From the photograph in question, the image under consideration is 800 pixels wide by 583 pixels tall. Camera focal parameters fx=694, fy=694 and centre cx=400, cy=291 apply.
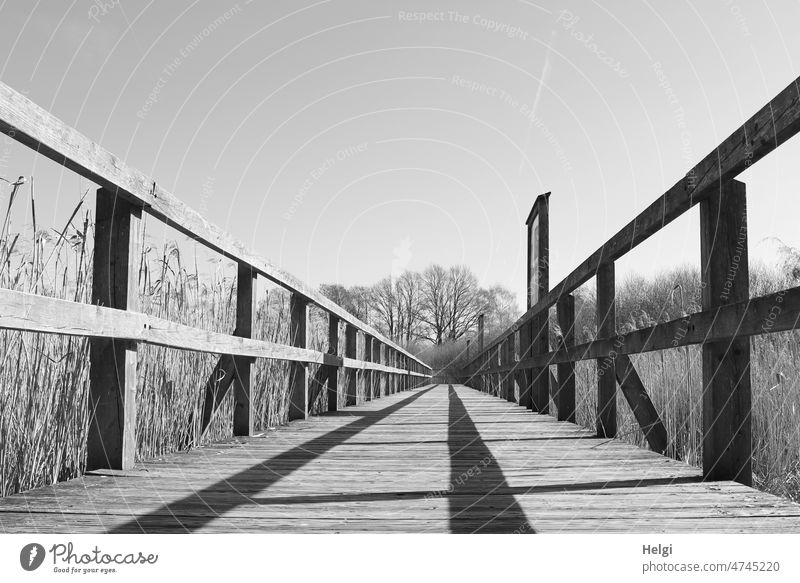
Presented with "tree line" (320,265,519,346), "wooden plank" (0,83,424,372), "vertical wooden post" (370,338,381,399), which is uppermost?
"tree line" (320,265,519,346)

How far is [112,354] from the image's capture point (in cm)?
241

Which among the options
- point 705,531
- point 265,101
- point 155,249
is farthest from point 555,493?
point 265,101

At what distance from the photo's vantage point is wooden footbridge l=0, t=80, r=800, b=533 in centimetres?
181

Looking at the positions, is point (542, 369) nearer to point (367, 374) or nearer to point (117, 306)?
point (367, 374)

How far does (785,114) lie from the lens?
5.83ft

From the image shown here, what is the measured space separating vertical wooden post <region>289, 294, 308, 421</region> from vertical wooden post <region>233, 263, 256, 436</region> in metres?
1.11

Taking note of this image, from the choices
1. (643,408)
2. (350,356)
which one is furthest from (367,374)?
(643,408)

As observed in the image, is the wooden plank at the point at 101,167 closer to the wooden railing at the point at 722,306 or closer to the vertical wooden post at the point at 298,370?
the vertical wooden post at the point at 298,370

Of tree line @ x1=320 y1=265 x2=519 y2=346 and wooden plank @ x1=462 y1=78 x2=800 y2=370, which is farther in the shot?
tree line @ x1=320 y1=265 x2=519 y2=346

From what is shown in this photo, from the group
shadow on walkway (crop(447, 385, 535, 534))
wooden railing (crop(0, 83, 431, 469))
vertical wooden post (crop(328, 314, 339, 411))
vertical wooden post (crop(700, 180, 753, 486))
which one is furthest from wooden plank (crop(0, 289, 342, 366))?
vertical wooden post (crop(328, 314, 339, 411))

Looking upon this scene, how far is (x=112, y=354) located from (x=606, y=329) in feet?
7.83

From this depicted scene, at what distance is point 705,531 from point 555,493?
23.4 inches

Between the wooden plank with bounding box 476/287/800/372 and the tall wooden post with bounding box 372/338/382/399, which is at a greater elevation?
the wooden plank with bounding box 476/287/800/372
